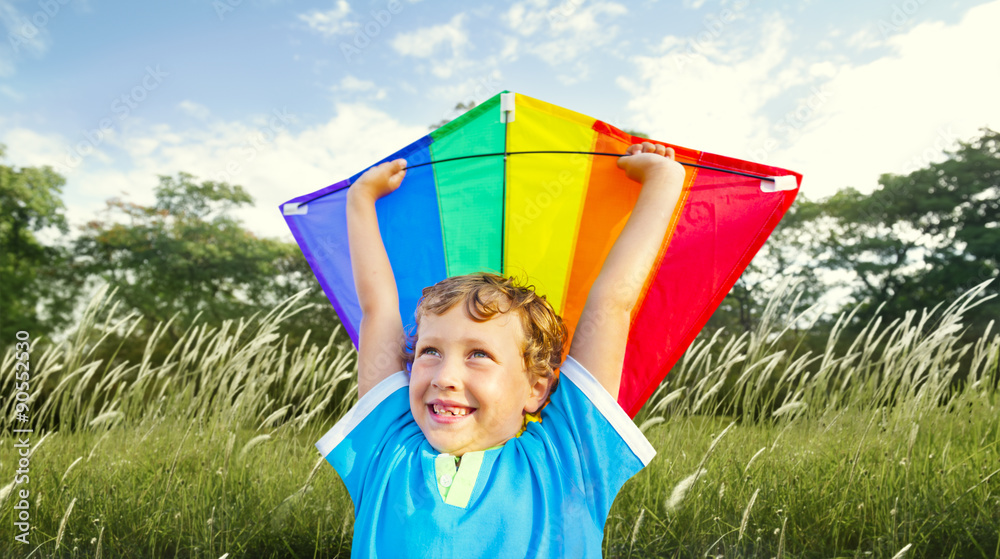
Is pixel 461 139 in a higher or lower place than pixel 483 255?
higher

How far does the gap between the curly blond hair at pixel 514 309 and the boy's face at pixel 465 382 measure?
3 centimetres

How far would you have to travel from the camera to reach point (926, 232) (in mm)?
17156

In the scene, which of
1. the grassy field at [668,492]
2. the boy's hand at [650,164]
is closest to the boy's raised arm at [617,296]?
the boy's hand at [650,164]

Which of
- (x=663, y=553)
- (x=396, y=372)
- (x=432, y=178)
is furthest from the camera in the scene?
(x=663, y=553)

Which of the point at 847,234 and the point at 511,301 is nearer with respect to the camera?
the point at 511,301

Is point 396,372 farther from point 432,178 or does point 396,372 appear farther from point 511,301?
point 432,178

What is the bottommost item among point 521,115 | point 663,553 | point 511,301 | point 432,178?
point 663,553

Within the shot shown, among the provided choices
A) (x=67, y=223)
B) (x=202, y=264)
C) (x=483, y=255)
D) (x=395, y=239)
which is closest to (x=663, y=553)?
(x=483, y=255)

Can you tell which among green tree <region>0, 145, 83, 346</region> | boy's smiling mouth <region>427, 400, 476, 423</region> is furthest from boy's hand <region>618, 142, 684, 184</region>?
green tree <region>0, 145, 83, 346</region>

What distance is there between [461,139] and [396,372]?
88 centimetres

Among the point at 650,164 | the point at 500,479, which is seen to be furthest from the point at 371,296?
the point at 650,164

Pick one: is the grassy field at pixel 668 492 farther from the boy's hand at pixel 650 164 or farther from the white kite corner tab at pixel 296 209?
the boy's hand at pixel 650 164

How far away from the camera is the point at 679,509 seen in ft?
8.39

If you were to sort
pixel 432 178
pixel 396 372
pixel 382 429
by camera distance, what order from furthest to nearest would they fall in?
1. pixel 432 178
2. pixel 396 372
3. pixel 382 429
